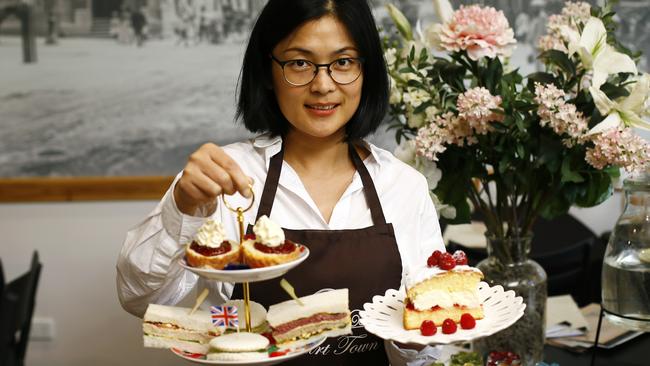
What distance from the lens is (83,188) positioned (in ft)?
12.1

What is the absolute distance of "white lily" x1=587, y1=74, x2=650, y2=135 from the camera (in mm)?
1575

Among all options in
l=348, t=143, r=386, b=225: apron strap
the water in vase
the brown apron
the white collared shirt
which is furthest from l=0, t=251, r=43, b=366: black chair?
the water in vase

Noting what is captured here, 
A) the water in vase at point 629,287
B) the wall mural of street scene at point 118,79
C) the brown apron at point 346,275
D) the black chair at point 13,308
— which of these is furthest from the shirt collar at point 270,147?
the wall mural of street scene at point 118,79

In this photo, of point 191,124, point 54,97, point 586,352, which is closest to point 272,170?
point 586,352

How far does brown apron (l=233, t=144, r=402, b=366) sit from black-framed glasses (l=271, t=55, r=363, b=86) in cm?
29

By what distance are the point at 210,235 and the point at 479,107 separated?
681 mm

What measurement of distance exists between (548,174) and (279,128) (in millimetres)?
626

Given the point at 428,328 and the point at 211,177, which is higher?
the point at 211,177

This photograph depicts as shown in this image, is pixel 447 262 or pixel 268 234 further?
pixel 447 262

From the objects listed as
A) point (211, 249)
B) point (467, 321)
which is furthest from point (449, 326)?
point (211, 249)

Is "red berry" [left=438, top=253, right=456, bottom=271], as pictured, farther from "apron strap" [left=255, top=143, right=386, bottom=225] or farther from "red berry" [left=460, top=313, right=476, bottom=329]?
"apron strap" [left=255, top=143, right=386, bottom=225]

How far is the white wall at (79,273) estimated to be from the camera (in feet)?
12.2

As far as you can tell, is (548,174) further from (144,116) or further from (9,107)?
(9,107)

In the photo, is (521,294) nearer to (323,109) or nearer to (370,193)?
(370,193)
